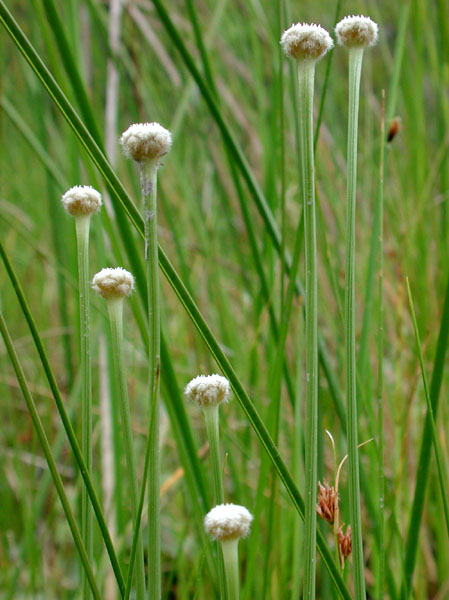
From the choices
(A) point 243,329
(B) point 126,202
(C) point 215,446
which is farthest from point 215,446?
(A) point 243,329

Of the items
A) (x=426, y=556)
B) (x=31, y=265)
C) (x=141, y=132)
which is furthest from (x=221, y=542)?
(x=31, y=265)

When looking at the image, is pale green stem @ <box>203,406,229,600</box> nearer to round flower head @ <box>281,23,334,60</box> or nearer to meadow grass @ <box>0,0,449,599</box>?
meadow grass @ <box>0,0,449,599</box>

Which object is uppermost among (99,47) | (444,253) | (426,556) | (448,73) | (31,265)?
(99,47)

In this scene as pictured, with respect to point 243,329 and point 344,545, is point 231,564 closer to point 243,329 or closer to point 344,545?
point 344,545

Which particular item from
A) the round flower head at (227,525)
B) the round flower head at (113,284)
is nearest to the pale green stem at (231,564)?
the round flower head at (227,525)

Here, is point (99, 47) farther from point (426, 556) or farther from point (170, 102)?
point (426, 556)

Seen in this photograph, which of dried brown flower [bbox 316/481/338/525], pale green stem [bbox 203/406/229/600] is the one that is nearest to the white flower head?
pale green stem [bbox 203/406/229/600]

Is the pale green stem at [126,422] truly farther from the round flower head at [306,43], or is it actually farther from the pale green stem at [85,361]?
the round flower head at [306,43]
